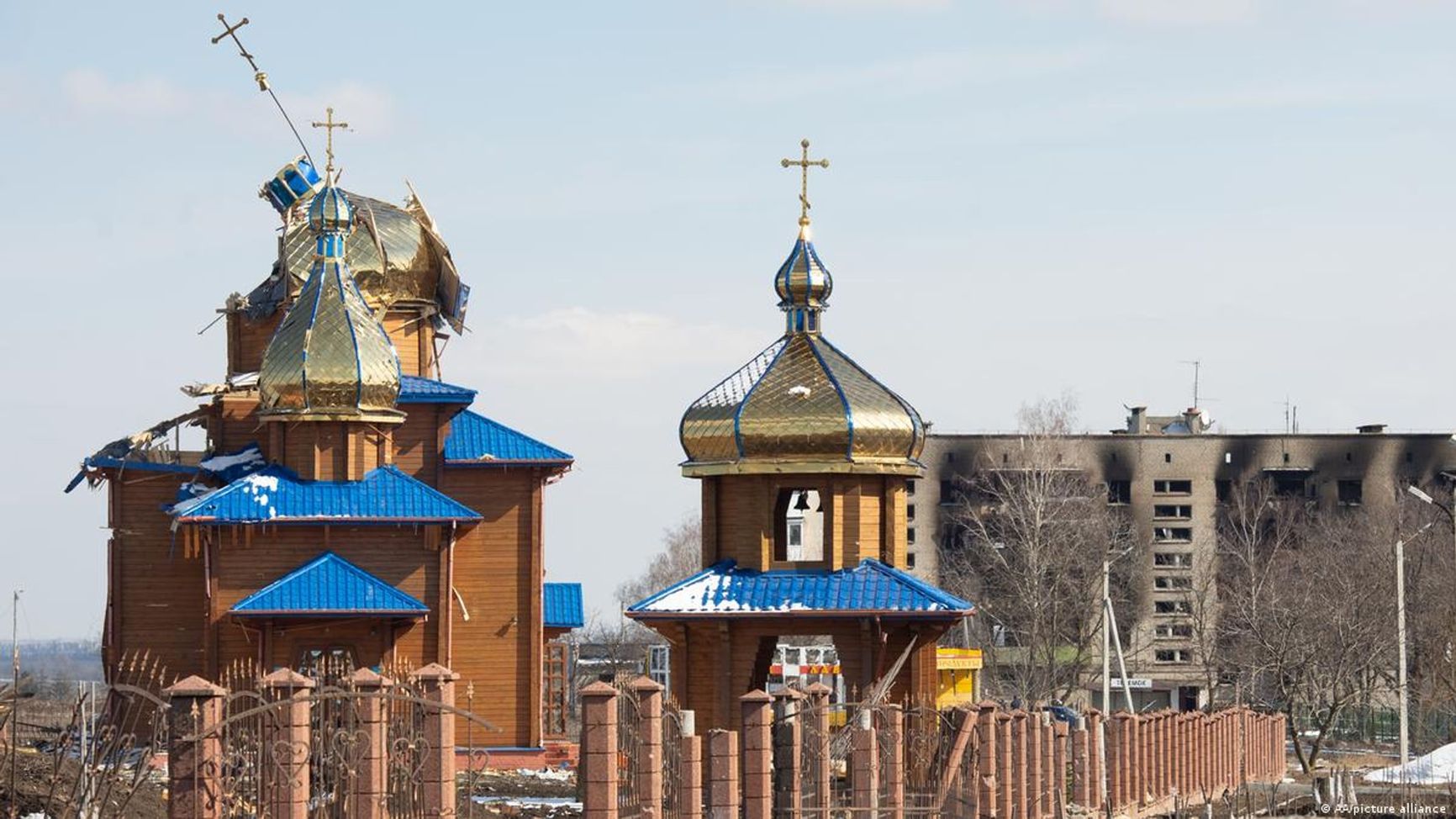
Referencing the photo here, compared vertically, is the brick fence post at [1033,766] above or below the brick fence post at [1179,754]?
above

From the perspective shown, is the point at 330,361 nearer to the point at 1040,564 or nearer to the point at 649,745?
the point at 649,745

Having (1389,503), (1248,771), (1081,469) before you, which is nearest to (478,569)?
(1248,771)

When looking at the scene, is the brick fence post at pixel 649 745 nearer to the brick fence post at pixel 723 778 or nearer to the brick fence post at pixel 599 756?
the brick fence post at pixel 723 778

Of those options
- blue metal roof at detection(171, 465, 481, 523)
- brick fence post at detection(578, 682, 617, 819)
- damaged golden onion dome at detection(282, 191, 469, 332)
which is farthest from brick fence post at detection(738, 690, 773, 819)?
damaged golden onion dome at detection(282, 191, 469, 332)

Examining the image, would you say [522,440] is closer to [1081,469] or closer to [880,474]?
[880,474]

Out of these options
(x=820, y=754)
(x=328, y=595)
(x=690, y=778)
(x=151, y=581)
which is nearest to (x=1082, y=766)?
(x=328, y=595)

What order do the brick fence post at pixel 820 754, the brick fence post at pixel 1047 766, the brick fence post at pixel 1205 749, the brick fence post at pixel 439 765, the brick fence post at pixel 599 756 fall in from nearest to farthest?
1. the brick fence post at pixel 439 765
2. the brick fence post at pixel 599 756
3. the brick fence post at pixel 820 754
4. the brick fence post at pixel 1047 766
5. the brick fence post at pixel 1205 749

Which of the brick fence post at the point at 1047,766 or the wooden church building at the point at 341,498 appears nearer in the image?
the brick fence post at the point at 1047,766

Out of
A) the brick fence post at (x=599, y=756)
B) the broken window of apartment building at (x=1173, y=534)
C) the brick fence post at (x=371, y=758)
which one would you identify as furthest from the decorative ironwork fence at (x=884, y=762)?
the broken window of apartment building at (x=1173, y=534)

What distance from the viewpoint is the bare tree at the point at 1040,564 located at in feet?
165

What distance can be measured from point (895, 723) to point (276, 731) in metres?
7.59

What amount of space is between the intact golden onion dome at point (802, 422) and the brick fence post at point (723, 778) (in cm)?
922

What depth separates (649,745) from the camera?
1459 cm

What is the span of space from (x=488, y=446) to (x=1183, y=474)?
38029mm
